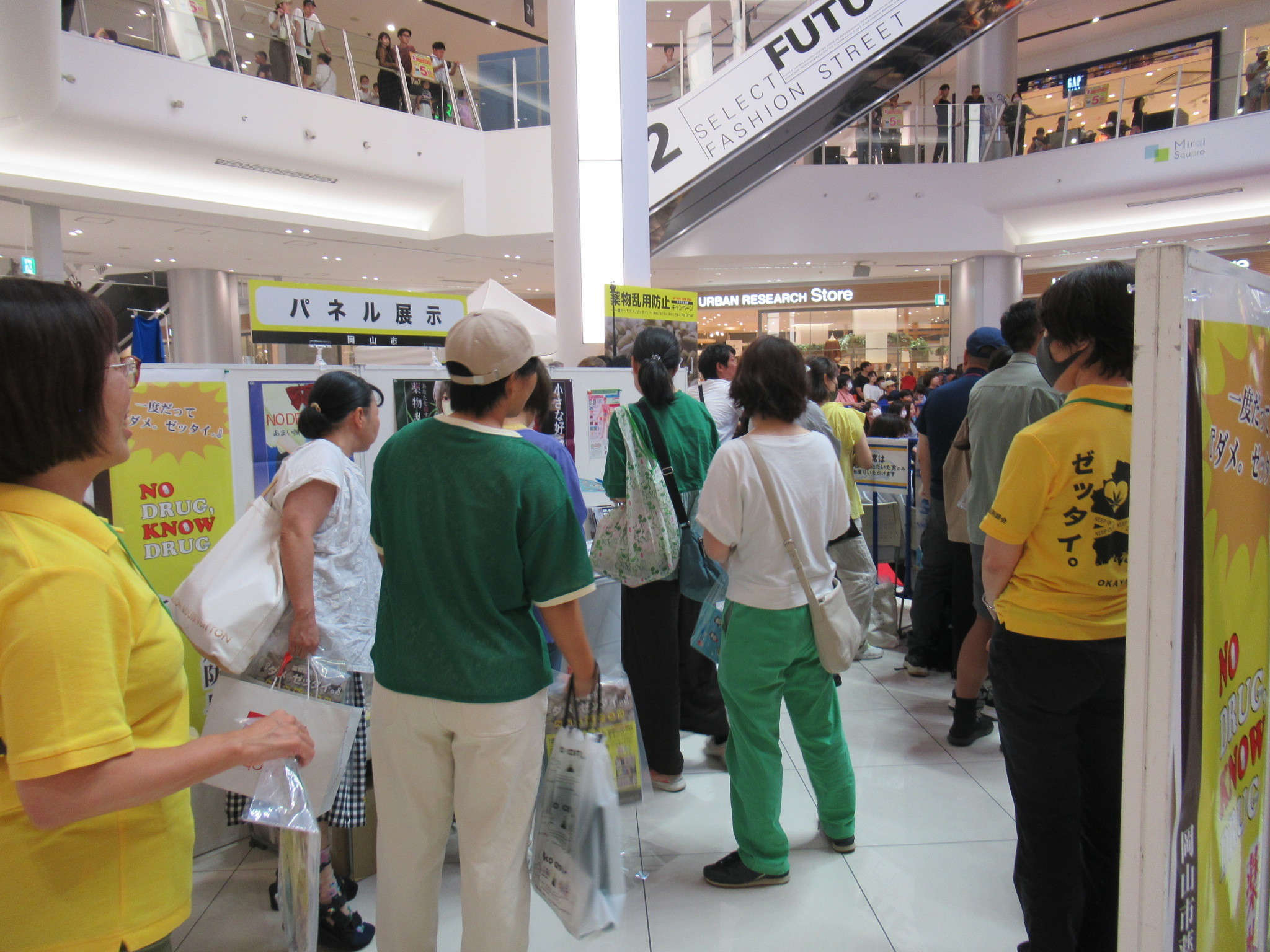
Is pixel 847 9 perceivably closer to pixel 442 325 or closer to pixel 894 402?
pixel 894 402

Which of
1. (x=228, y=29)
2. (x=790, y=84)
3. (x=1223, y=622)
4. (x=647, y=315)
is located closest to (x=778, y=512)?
(x=1223, y=622)

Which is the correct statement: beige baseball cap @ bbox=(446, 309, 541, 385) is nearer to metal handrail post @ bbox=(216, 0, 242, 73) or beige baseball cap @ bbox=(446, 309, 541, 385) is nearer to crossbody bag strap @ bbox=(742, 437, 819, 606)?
crossbody bag strap @ bbox=(742, 437, 819, 606)

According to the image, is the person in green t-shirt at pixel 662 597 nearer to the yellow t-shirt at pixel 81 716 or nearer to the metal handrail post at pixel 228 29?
the yellow t-shirt at pixel 81 716

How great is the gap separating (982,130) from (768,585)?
13989 mm

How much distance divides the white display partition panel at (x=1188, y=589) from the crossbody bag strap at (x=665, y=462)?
1.89m

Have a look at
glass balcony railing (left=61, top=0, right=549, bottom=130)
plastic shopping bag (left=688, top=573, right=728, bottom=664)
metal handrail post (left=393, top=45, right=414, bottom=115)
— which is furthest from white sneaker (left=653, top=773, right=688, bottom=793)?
metal handrail post (left=393, top=45, right=414, bottom=115)

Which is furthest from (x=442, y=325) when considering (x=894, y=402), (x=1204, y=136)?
(x=1204, y=136)

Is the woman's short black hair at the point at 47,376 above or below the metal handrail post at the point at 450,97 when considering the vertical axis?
below

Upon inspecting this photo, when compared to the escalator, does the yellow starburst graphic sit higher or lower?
lower

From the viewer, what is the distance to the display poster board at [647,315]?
4781 millimetres

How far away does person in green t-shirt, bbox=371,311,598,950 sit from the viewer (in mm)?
1605

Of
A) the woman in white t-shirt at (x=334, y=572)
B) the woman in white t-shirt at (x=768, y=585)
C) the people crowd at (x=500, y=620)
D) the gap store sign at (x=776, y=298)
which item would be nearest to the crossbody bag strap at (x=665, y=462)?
the people crowd at (x=500, y=620)

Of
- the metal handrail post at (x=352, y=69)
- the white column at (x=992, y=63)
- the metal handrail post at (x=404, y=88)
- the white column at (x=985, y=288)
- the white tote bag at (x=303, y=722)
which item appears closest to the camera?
the white tote bag at (x=303, y=722)

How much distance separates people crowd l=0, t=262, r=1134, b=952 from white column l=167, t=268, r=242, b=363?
15354mm
